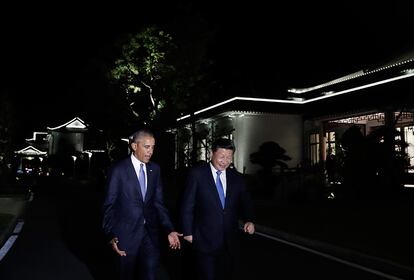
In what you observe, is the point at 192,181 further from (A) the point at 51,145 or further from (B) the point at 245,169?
(A) the point at 51,145

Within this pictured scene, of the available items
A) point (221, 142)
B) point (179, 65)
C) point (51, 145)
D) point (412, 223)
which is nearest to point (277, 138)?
point (179, 65)

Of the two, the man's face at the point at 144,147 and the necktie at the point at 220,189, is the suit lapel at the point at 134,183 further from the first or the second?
the necktie at the point at 220,189

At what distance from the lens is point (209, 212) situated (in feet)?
13.4

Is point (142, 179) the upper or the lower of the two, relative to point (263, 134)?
lower

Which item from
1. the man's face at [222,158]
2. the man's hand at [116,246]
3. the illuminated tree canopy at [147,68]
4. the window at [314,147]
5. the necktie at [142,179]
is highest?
the illuminated tree canopy at [147,68]

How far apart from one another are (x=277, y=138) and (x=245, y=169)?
105 inches

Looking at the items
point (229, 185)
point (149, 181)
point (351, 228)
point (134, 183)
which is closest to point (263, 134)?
point (351, 228)

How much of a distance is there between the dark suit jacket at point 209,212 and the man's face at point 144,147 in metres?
0.44

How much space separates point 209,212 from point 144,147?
82 cm

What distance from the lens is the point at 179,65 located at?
24.0 meters

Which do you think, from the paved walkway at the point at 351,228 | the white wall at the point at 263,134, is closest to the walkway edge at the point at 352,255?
the paved walkway at the point at 351,228

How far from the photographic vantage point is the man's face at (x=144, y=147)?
4090 mm

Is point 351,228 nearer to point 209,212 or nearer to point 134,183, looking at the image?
point 209,212

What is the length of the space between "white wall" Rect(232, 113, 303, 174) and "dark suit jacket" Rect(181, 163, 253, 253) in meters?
20.6
